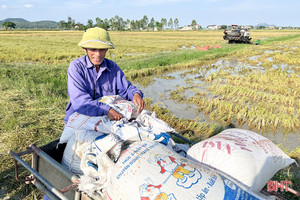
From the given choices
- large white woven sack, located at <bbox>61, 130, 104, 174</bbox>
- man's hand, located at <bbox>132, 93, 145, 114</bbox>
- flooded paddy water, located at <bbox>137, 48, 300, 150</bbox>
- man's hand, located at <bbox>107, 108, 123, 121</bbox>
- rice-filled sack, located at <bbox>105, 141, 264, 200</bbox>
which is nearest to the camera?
rice-filled sack, located at <bbox>105, 141, 264, 200</bbox>

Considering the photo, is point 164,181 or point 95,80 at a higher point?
point 95,80

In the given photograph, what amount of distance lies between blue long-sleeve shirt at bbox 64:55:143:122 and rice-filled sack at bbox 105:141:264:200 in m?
0.64

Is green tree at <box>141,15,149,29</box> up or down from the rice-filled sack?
up

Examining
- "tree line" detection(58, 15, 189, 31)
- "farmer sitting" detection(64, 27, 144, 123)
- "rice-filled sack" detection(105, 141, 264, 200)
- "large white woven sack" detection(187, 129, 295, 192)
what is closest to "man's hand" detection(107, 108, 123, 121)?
"farmer sitting" detection(64, 27, 144, 123)

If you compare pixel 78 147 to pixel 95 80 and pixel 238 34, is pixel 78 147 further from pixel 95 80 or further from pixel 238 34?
pixel 238 34

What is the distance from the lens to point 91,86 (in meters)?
1.97

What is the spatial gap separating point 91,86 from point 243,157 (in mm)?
1427

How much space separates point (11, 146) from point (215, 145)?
2609 mm

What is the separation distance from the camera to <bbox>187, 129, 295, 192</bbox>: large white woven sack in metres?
1.25

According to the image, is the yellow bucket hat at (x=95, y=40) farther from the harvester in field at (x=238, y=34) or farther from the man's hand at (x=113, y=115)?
the harvester in field at (x=238, y=34)

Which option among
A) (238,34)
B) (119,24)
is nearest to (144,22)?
(119,24)

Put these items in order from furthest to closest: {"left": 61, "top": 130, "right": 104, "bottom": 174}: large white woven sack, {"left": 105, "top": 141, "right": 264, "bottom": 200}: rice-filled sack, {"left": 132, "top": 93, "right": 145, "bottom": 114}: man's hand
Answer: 1. {"left": 132, "top": 93, "right": 145, "bottom": 114}: man's hand
2. {"left": 61, "top": 130, "right": 104, "bottom": 174}: large white woven sack
3. {"left": 105, "top": 141, "right": 264, "bottom": 200}: rice-filled sack

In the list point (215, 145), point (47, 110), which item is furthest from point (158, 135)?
point (47, 110)

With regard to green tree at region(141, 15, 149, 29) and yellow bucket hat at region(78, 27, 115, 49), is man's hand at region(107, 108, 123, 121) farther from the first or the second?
green tree at region(141, 15, 149, 29)
